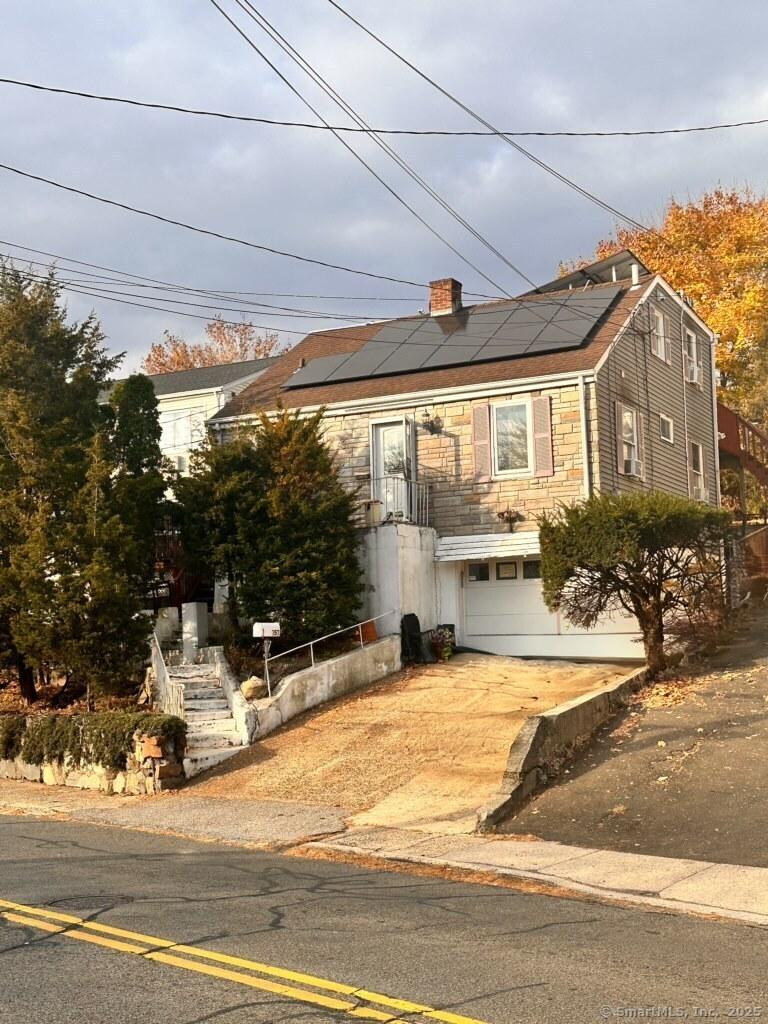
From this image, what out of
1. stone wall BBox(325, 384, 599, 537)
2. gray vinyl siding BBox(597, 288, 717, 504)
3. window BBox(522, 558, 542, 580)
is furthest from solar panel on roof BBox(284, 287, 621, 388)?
window BBox(522, 558, 542, 580)

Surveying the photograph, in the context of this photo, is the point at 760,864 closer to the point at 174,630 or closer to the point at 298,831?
the point at 298,831

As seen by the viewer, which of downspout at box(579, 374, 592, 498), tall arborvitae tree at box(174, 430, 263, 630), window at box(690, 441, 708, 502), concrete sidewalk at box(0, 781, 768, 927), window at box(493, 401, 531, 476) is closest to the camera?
concrete sidewalk at box(0, 781, 768, 927)

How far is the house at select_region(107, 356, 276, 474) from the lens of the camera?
35.8m

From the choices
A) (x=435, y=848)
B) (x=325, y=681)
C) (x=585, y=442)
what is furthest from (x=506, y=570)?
(x=435, y=848)

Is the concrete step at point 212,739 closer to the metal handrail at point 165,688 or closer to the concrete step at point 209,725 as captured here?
the concrete step at point 209,725

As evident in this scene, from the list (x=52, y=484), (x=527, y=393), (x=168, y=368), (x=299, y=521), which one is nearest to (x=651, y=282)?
(x=527, y=393)

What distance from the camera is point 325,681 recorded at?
1894 centimetres

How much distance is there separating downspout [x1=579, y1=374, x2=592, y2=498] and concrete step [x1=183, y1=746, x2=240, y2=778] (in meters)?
9.59

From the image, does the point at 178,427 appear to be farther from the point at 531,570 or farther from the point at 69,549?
the point at 69,549

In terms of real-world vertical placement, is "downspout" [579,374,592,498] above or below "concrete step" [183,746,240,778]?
above

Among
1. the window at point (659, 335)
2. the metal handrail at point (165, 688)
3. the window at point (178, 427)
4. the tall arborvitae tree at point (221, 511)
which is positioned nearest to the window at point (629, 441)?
the window at point (659, 335)

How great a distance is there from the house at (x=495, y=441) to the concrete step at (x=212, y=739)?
5711mm

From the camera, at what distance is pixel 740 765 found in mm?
12945

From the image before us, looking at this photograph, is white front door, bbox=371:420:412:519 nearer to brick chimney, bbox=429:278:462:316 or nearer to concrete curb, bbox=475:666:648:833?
brick chimney, bbox=429:278:462:316
